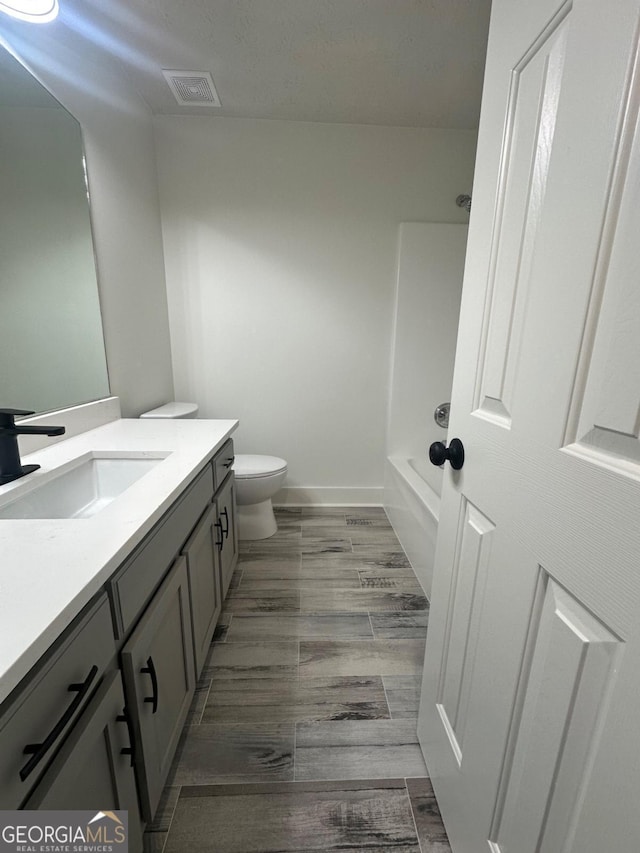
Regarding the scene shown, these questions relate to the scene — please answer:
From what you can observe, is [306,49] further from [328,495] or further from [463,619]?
[328,495]

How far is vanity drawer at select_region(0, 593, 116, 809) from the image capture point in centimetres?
45

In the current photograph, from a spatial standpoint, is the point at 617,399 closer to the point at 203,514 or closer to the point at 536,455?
the point at 536,455

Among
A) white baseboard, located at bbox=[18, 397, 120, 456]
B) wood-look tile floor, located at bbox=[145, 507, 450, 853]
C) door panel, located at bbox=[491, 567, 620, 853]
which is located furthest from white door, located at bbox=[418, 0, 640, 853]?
white baseboard, located at bbox=[18, 397, 120, 456]

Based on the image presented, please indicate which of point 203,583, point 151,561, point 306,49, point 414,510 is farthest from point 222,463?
point 306,49

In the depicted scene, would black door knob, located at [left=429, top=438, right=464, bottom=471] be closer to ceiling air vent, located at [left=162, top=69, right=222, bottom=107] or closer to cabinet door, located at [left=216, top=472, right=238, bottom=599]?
cabinet door, located at [left=216, top=472, right=238, bottom=599]

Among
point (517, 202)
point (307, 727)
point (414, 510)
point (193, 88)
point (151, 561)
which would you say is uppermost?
point (193, 88)

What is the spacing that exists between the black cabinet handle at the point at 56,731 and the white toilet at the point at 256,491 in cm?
149

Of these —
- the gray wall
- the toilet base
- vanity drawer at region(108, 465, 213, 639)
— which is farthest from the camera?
the toilet base

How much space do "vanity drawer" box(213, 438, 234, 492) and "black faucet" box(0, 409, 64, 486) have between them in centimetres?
55

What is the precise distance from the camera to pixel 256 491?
214cm

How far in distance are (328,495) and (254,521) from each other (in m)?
0.69

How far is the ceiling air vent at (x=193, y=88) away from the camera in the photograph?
181 centimetres

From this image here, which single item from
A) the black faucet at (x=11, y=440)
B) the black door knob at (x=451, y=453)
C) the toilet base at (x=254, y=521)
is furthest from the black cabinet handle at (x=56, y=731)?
the toilet base at (x=254, y=521)

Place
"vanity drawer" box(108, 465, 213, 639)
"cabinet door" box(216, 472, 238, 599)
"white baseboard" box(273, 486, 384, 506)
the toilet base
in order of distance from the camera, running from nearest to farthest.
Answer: "vanity drawer" box(108, 465, 213, 639) → "cabinet door" box(216, 472, 238, 599) → the toilet base → "white baseboard" box(273, 486, 384, 506)
